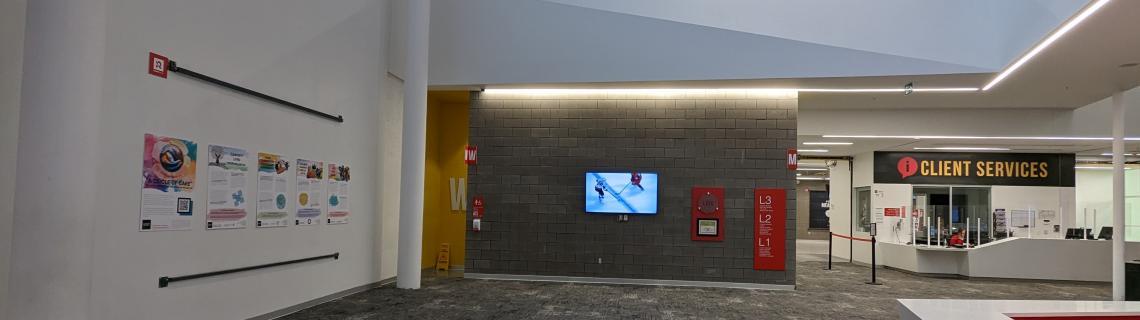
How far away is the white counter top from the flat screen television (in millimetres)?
6804

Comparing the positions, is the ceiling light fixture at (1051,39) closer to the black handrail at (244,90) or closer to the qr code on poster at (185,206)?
the black handrail at (244,90)

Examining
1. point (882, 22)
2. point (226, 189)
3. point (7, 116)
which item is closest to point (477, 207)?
point (226, 189)

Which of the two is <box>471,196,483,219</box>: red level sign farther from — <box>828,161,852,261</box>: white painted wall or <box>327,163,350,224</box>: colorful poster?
<box>828,161,852,261</box>: white painted wall

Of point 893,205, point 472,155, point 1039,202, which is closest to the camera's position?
point 472,155

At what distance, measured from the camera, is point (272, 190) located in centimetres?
741

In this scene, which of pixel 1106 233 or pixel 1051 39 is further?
pixel 1106 233

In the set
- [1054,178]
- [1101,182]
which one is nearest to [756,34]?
[1054,178]

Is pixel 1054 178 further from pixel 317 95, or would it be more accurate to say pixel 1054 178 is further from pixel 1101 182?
pixel 317 95

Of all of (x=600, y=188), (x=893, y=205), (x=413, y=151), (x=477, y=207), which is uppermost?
(x=413, y=151)

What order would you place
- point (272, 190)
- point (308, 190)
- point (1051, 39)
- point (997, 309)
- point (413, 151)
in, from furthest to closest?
1. point (413, 151)
2. point (308, 190)
3. point (272, 190)
4. point (1051, 39)
5. point (997, 309)

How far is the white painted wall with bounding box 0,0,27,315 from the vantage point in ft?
15.2

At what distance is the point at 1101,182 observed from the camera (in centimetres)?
2067

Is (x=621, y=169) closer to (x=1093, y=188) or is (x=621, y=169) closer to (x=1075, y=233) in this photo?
(x=1075, y=233)

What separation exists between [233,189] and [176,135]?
924mm
